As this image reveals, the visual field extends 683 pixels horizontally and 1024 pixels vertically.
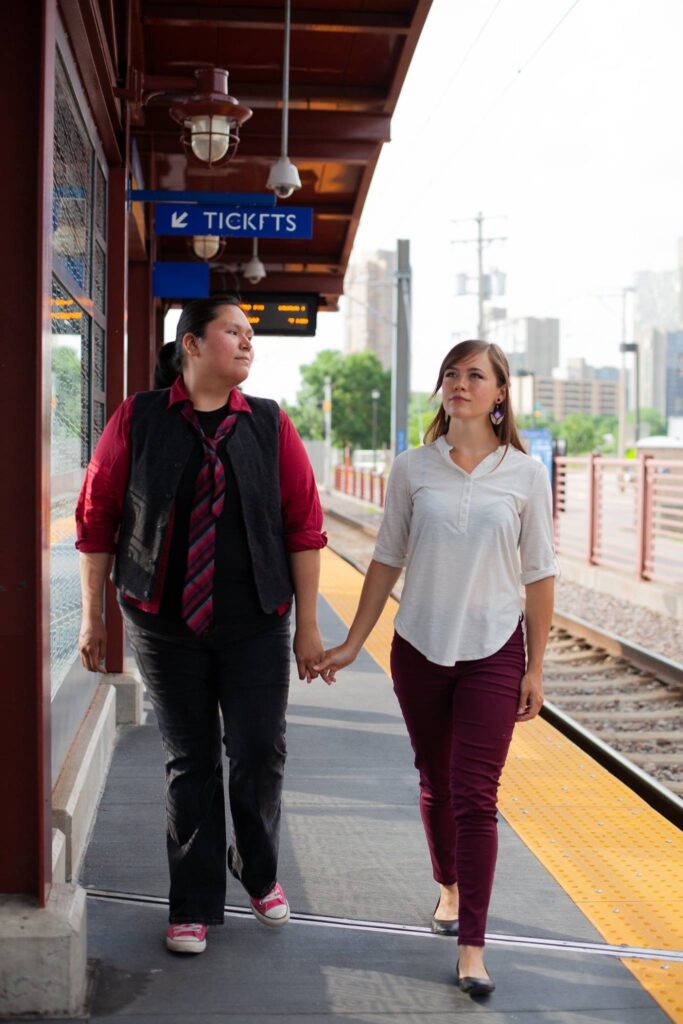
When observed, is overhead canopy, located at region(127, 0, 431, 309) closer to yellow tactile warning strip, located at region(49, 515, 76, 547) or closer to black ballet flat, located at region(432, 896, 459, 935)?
yellow tactile warning strip, located at region(49, 515, 76, 547)

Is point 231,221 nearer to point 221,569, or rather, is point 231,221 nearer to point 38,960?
point 221,569

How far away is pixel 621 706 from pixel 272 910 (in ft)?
18.4

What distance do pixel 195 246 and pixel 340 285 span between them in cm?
486

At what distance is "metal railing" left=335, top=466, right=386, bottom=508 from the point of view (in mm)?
43925

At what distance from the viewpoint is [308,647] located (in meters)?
3.97

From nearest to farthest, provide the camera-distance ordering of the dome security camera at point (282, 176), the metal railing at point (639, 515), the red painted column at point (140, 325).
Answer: the dome security camera at point (282, 176) → the red painted column at point (140, 325) → the metal railing at point (639, 515)

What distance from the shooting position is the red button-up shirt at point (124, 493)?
147 inches

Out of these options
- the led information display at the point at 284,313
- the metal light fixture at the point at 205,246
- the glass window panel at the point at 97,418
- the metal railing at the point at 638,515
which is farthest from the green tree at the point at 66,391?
the metal railing at the point at 638,515

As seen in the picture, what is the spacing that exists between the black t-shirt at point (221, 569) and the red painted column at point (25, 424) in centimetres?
43

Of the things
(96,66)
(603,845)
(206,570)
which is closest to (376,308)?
(96,66)

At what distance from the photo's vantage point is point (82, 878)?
14.8 feet

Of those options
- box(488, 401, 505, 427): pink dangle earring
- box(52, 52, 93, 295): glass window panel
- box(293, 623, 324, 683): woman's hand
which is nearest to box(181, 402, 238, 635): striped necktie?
box(293, 623, 324, 683): woman's hand

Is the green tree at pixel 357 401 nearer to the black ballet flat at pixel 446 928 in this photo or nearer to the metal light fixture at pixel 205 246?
the metal light fixture at pixel 205 246

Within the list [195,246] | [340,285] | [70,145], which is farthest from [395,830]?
[340,285]
